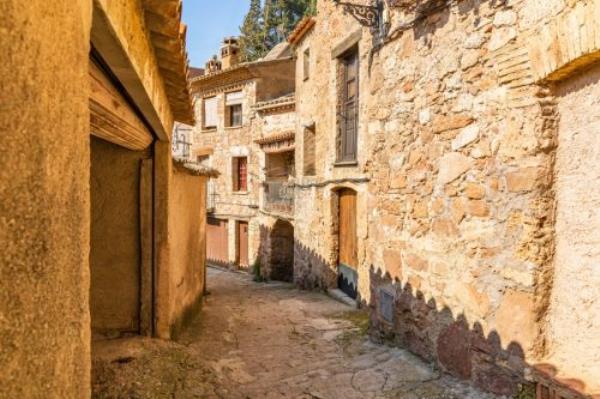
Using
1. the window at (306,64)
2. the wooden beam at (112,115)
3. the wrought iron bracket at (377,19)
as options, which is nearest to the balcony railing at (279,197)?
the window at (306,64)

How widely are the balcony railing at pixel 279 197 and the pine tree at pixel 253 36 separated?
1346 centimetres

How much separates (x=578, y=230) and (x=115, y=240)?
3.89m

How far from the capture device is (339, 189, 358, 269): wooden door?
890 centimetres

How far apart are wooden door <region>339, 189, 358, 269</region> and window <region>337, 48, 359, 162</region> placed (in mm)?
817

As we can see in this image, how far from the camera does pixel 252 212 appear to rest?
17109mm

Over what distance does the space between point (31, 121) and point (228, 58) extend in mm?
20901

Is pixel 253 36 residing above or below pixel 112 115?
above

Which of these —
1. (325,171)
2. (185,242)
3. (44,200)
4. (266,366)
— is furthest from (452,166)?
(325,171)

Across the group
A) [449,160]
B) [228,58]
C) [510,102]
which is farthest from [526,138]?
[228,58]

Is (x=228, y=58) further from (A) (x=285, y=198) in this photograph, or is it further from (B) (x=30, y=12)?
(B) (x=30, y=12)

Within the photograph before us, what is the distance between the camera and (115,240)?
4.23 metres

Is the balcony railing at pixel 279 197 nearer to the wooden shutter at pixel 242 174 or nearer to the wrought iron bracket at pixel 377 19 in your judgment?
the wooden shutter at pixel 242 174

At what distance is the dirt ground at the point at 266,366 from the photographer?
11.5 ft

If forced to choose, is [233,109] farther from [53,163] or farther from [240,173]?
[53,163]
